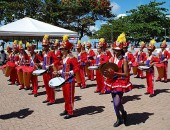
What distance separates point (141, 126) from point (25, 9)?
3759 centimetres

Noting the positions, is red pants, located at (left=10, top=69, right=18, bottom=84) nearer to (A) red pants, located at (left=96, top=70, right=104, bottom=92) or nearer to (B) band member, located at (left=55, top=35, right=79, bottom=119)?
(A) red pants, located at (left=96, top=70, right=104, bottom=92)

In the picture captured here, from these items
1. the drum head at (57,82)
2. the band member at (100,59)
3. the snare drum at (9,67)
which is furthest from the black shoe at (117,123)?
the snare drum at (9,67)

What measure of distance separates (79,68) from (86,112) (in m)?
1.19

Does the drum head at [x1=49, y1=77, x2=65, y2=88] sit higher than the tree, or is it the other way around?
the tree

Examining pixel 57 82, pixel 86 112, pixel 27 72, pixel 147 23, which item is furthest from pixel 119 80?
pixel 147 23

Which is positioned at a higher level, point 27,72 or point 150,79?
point 27,72

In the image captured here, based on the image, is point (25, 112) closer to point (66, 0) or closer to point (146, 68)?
point (146, 68)

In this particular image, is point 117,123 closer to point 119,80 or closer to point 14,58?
A: point 119,80

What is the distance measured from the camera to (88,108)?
29.9ft

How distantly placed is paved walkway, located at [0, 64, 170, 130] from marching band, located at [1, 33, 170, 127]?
0.32 meters

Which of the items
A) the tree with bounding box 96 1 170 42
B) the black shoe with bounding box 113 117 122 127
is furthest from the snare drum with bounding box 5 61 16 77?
the tree with bounding box 96 1 170 42

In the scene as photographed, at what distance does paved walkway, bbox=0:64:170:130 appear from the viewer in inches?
289

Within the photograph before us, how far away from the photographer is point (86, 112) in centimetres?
859

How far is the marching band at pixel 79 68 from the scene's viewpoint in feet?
22.3
